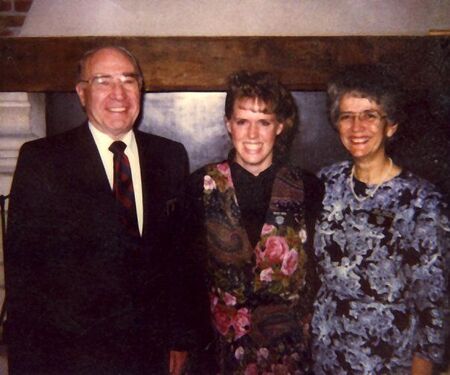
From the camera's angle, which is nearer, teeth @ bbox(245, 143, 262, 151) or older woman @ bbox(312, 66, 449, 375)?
older woman @ bbox(312, 66, 449, 375)

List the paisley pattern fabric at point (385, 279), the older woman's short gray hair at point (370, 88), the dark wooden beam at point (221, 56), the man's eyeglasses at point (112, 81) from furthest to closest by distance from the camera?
1. the dark wooden beam at point (221, 56)
2. the man's eyeglasses at point (112, 81)
3. the older woman's short gray hair at point (370, 88)
4. the paisley pattern fabric at point (385, 279)

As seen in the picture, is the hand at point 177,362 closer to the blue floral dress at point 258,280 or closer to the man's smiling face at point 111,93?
the blue floral dress at point 258,280

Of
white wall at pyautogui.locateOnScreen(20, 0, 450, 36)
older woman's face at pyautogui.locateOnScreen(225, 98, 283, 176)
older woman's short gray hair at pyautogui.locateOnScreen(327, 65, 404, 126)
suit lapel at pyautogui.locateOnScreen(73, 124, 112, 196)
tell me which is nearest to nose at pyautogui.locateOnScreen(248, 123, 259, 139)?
older woman's face at pyautogui.locateOnScreen(225, 98, 283, 176)

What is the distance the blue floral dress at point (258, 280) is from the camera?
1.32 m

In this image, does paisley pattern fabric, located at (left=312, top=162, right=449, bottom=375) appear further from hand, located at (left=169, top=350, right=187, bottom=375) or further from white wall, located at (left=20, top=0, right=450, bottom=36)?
white wall, located at (left=20, top=0, right=450, bottom=36)

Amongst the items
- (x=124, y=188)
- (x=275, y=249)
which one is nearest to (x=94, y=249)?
(x=124, y=188)

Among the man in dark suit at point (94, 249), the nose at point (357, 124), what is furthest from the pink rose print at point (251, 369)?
the nose at point (357, 124)

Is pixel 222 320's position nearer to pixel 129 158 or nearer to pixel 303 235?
pixel 303 235

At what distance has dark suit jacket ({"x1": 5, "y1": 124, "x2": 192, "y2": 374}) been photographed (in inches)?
52.4

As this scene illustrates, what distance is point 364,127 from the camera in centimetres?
128

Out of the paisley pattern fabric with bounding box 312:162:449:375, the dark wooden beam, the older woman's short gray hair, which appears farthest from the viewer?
the dark wooden beam

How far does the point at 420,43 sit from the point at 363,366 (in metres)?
1.27

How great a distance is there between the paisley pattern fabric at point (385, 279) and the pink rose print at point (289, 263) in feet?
0.26

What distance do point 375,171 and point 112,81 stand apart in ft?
2.71
